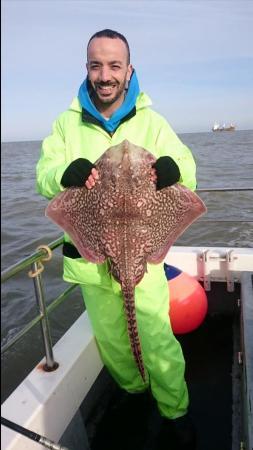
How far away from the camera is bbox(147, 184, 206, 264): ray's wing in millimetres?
2389

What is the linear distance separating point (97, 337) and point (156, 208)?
4.52 feet

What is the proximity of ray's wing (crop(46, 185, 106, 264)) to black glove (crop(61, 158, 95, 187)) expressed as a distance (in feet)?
0.34

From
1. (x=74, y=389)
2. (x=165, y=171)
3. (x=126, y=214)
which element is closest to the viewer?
(x=165, y=171)

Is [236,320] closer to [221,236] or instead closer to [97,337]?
[97,337]

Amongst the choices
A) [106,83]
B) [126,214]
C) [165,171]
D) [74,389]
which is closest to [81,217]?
[126,214]

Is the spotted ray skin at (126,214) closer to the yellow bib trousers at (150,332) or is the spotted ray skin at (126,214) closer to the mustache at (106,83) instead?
the yellow bib trousers at (150,332)

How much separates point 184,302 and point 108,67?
7.33 feet

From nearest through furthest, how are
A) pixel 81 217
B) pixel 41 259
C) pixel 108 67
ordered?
1. pixel 81 217
2. pixel 108 67
3. pixel 41 259

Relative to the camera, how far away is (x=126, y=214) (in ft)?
7.70

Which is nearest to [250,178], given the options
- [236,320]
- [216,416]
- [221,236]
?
[221,236]

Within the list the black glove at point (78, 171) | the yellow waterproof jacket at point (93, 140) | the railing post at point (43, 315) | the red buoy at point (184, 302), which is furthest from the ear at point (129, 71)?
the red buoy at point (184, 302)

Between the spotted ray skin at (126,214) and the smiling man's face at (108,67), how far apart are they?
648 mm

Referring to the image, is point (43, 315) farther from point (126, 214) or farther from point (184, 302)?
point (184, 302)

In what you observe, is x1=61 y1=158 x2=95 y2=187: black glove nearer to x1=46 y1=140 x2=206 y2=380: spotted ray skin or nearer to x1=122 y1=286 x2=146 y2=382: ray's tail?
x1=46 y1=140 x2=206 y2=380: spotted ray skin
